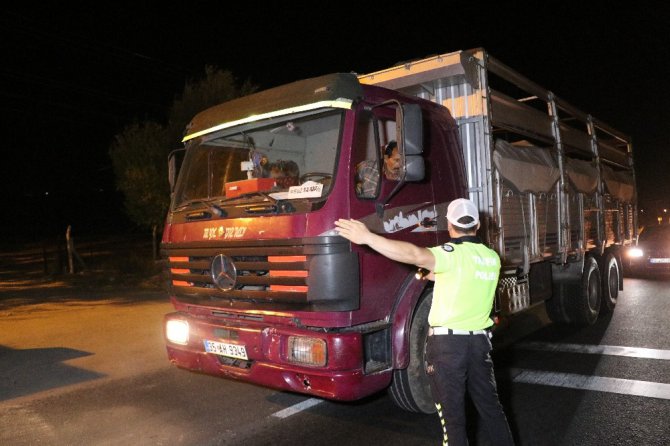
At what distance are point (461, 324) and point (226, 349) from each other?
1936 mm

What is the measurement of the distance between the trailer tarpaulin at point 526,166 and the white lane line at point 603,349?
194 cm

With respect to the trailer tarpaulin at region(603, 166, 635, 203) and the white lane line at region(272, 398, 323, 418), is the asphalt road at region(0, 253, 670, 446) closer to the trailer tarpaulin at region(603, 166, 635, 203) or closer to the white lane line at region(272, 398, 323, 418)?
the white lane line at region(272, 398, 323, 418)

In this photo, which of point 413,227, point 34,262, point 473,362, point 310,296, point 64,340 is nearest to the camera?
point 473,362

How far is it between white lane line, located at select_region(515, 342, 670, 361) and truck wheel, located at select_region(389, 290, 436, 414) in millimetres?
2857

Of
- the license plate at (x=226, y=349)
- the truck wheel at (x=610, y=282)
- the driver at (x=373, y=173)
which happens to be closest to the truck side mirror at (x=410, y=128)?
the driver at (x=373, y=173)

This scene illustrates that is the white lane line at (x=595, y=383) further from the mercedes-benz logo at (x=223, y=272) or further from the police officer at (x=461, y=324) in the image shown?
the mercedes-benz logo at (x=223, y=272)

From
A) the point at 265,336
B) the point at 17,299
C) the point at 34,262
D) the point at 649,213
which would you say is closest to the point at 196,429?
the point at 265,336

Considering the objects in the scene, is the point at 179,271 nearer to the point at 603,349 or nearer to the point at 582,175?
the point at 603,349

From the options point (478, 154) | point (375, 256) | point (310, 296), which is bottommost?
point (310, 296)

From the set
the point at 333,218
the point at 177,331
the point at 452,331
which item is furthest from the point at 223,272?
the point at 452,331

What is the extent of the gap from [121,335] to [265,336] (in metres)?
5.14

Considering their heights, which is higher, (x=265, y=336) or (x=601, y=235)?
(x=601, y=235)

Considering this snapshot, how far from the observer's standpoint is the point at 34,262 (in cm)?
2347

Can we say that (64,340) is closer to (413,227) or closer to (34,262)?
(413,227)
